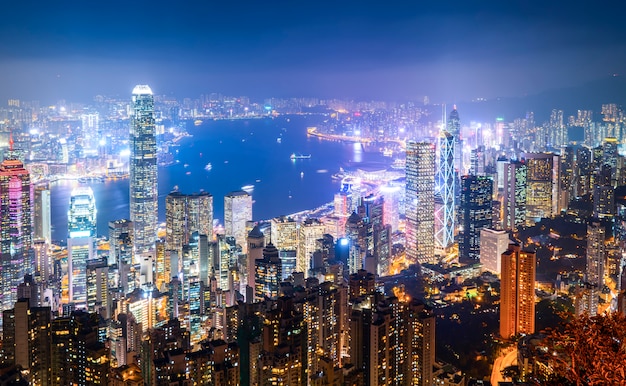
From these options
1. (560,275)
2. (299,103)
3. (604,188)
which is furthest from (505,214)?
(299,103)

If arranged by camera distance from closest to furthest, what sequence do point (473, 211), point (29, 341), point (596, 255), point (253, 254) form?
point (29, 341) < point (596, 255) < point (253, 254) < point (473, 211)

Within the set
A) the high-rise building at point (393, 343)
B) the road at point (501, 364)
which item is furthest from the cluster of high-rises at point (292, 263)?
→ the road at point (501, 364)

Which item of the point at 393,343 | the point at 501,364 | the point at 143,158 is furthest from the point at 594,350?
the point at 143,158

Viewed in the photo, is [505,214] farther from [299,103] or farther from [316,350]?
[316,350]

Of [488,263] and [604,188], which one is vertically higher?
[604,188]

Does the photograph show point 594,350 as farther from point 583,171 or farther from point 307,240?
point 583,171

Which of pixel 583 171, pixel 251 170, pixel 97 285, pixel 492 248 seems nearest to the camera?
pixel 97 285

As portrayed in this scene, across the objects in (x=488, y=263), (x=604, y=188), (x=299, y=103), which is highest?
(x=299, y=103)
